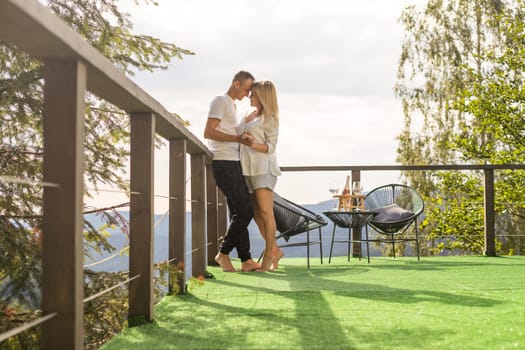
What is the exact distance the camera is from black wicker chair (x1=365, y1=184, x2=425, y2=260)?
237 inches

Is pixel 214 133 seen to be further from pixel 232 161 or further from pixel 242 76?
pixel 242 76

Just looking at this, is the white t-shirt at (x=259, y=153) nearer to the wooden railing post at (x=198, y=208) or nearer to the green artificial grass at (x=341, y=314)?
the wooden railing post at (x=198, y=208)

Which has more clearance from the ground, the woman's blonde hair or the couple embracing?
the woman's blonde hair

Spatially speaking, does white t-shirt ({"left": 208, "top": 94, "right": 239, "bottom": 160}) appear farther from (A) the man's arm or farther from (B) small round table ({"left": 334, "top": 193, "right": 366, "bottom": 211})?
(B) small round table ({"left": 334, "top": 193, "right": 366, "bottom": 211})

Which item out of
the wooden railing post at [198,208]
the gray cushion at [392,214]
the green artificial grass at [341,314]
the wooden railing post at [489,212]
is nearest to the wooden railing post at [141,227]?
the green artificial grass at [341,314]

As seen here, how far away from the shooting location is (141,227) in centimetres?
252

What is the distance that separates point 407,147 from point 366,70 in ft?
21.1

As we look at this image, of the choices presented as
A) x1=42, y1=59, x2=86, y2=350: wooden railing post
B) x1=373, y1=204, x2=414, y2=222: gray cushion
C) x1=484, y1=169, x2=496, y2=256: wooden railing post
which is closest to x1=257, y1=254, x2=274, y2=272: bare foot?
x1=373, y1=204, x2=414, y2=222: gray cushion

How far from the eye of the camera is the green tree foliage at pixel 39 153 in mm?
3150

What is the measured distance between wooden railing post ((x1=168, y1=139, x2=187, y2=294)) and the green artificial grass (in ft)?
0.65

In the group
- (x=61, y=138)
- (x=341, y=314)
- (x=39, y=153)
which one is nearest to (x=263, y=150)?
(x=39, y=153)

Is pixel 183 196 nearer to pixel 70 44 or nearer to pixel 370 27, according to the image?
pixel 70 44

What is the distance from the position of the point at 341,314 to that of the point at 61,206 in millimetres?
1404

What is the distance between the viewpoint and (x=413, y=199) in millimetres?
6402
